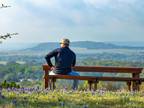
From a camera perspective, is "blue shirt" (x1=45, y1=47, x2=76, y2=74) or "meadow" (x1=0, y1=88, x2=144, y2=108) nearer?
"meadow" (x1=0, y1=88, x2=144, y2=108)

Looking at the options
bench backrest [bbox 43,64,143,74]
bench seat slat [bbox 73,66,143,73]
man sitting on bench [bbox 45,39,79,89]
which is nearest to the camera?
man sitting on bench [bbox 45,39,79,89]

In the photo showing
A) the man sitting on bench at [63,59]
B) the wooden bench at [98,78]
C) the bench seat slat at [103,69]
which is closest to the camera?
the wooden bench at [98,78]

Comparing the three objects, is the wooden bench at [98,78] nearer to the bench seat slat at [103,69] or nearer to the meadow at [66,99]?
the bench seat slat at [103,69]

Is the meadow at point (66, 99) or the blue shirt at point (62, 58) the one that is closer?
the meadow at point (66, 99)

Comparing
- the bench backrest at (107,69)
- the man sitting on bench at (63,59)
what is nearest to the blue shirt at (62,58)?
the man sitting on bench at (63,59)

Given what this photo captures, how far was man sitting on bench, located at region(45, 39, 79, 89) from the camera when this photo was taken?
701 inches

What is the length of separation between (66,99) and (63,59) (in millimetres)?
6030

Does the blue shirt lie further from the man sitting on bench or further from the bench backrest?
the bench backrest

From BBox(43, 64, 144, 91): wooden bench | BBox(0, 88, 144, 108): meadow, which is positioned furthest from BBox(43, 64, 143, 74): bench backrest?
BBox(0, 88, 144, 108): meadow

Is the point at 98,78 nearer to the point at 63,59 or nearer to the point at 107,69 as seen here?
the point at 63,59

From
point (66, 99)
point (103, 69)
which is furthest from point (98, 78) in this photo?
point (66, 99)

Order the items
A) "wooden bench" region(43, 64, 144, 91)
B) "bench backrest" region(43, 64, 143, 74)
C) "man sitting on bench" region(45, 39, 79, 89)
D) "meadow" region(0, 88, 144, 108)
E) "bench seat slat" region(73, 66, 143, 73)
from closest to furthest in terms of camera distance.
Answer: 1. "meadow" region(0, 88, 144, 108)
2. "wooden bench" region(43, 64, 144, 91)
3. "man sitting on bench" region(45, 39, 79, 89)
4. "bench backrest" region(43, 64, 143, 74)
5. "bench seat slat" region(73, 66, 143, 73)

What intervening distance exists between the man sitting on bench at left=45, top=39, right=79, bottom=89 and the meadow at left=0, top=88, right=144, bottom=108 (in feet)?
13.8

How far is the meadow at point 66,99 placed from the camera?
10.7 metres
